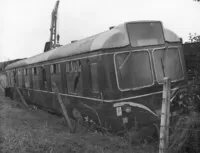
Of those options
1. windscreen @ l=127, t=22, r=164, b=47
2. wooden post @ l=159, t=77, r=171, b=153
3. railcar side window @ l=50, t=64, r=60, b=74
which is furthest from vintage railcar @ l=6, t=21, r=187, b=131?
wooden post @ l=159, t=77, r=171, b=153

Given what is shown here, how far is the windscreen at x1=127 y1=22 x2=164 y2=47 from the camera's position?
22.0ft

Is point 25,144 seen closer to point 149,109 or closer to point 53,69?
point 149,109

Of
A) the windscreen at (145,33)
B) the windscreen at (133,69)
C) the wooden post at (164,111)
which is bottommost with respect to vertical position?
the wooden post at (164,111)

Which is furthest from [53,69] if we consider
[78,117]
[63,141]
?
[63,141]

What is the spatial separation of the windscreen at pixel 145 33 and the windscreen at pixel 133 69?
11.4 inches

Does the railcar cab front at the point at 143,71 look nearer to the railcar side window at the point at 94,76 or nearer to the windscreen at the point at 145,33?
the windscreen at the point at 145,33

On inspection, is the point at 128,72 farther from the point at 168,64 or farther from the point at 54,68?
the point at 54,68

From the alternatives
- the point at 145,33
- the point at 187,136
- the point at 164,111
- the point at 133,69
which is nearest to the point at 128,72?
the point at 133,69

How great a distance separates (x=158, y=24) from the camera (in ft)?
23.2

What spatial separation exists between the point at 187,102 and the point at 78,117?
3255 millimetres

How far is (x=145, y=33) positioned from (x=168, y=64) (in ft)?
3.22

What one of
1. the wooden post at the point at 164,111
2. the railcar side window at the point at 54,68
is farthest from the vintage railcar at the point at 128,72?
the wooden post at the point at 164,111

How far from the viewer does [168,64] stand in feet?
22.8

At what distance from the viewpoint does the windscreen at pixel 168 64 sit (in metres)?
6.77
